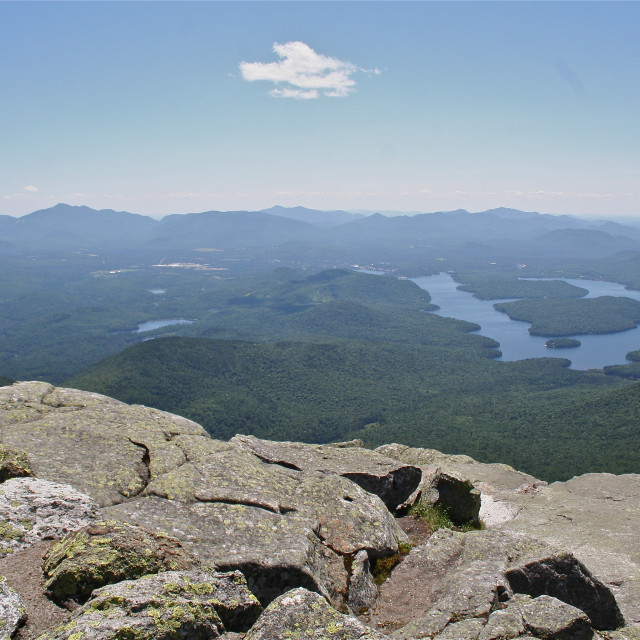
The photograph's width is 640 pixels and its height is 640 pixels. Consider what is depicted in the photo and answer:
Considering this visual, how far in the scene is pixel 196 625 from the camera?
7.02 metres

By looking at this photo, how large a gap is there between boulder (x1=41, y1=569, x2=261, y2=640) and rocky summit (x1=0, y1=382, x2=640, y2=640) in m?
0.02

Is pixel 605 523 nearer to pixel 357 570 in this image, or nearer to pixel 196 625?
pixel 357 570

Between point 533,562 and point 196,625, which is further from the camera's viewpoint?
point 533,562

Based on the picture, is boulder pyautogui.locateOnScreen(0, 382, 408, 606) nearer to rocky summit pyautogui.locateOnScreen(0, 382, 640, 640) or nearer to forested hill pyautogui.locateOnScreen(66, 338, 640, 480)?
rocky summit pyautogui.locateOnScreen(0, 382, 640, 640)

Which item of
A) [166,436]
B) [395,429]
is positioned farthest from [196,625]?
[395,429]

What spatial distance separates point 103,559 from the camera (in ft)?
25.5

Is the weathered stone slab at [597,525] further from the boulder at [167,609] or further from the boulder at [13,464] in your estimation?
the boulder at [13,464]

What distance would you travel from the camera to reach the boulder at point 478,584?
9375 mm

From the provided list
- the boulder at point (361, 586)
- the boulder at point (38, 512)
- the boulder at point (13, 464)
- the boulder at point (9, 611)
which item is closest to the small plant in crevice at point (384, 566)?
the boulder at point (361, 586)

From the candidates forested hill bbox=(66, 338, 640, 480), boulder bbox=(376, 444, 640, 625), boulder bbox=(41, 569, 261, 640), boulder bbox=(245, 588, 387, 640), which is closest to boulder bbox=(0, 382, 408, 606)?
boulder bbox=(41, 569, 261, 640)

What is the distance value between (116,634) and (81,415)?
1012cm

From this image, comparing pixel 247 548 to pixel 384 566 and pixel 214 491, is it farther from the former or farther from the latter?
pixel 384 566

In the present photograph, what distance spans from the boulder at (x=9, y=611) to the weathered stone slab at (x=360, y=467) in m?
9.17

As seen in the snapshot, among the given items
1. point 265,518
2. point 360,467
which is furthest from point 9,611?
point 360,467
